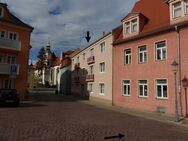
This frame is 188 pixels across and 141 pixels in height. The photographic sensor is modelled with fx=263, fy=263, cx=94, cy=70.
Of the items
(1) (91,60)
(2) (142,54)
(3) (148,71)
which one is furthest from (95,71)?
(3) (148,71)

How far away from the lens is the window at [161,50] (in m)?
22.4

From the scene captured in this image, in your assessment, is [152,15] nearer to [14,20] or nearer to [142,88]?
[142,88]

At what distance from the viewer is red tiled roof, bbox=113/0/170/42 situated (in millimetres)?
23958

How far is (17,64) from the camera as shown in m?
31.6

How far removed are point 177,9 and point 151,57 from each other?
15.2 ft

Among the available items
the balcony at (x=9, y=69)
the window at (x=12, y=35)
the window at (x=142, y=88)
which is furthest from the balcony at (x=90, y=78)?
the window at (x=142, y=88)

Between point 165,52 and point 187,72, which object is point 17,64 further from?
point 187,72

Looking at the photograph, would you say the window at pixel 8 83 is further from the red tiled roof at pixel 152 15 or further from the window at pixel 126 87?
the window at pixel 126 87

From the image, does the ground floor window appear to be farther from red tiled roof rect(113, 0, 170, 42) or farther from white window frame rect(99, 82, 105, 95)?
red tiled roof rect(113, 0, 170, 42)

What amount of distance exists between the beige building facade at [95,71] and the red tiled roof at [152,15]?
1.55 m

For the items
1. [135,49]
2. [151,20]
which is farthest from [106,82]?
[151,20]

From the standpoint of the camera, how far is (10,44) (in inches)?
1210

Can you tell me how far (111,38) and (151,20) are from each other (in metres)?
5.74

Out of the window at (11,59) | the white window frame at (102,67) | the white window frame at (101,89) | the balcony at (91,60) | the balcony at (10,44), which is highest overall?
the balcony at (10,44)
